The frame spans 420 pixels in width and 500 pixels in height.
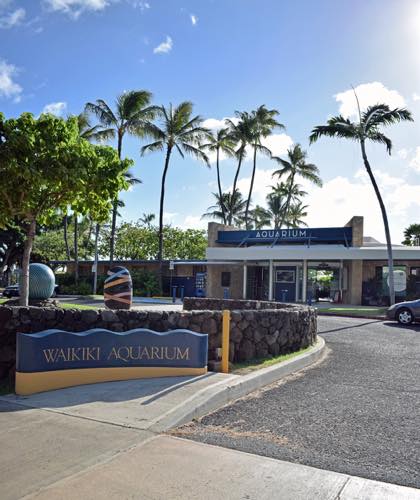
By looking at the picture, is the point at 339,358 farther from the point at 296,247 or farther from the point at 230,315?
the point at 296,247

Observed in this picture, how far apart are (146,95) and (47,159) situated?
23590 mm

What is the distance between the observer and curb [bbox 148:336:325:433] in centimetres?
557

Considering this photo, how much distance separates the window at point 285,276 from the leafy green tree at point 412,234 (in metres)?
21.4

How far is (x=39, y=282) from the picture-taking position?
1473cm

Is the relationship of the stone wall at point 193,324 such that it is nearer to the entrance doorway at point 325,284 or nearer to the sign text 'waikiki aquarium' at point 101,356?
the sign text 'waikiki aquarium' at point 101,356

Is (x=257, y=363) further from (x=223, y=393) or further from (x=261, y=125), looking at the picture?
(x=261, y=125)

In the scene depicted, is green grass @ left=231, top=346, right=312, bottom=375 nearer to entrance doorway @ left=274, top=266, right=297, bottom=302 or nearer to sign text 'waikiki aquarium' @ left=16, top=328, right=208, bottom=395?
sign text 'waikiki aquarium' @ left=16, top=328, right=208, bottom=395

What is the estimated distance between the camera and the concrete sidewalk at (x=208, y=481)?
3.84 m

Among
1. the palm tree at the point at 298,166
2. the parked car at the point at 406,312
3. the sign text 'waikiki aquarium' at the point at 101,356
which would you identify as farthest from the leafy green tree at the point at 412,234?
the sign text 'waikiki aquarium' at the point at 101,356

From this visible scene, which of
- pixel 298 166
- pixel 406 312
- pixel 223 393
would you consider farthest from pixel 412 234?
pixel 223 393

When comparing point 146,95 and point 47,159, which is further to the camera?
point 146,95

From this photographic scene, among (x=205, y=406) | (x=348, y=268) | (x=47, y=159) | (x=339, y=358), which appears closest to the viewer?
(x=205, y=406)

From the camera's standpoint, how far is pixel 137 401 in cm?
623

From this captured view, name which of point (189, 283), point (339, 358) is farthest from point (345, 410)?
point (189, 283)
